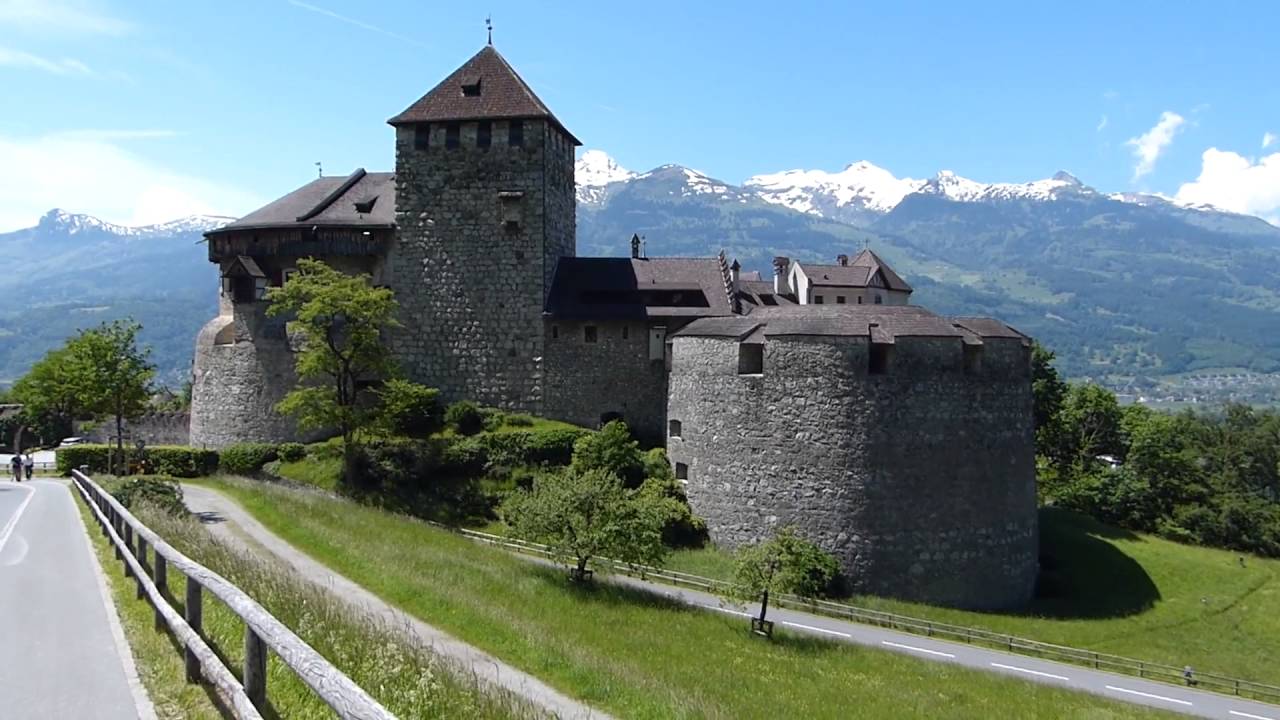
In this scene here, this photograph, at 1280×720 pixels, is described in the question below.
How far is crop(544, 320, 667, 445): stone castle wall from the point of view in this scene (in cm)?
4166

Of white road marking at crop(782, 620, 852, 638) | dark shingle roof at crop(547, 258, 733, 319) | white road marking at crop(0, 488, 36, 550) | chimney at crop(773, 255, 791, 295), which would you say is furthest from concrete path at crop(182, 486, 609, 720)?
chimney at crop(773, 255, 791, 295)

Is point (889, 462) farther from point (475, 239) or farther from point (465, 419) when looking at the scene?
point (475, 239)

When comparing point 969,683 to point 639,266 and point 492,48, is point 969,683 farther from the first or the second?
point 492,48

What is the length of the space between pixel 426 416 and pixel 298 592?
29.0 metres

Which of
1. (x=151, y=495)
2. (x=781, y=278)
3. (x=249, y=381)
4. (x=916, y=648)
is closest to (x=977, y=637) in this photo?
(x=916, y=648)

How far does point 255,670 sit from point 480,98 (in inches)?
→ 1489

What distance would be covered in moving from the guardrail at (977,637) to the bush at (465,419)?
29.1 feet

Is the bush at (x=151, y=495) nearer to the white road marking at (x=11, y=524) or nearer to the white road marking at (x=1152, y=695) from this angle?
the white road marking at (x=11, y=524)

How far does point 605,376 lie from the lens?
41781 millimetres

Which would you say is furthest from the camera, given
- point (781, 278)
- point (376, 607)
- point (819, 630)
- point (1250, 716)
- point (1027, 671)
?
point (781, 278)

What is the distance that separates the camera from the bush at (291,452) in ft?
131

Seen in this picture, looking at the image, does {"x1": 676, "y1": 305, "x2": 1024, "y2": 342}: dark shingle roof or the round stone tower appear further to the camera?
{"x1": 676, "y1": 305, "x2": 1024, "y2": 342}: dark shingle roof

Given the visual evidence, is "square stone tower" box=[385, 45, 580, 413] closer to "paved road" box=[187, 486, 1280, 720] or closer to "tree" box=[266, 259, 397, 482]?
"tree" box=[266, 259, 397, 482]

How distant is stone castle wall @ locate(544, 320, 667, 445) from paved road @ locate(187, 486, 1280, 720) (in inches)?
451
